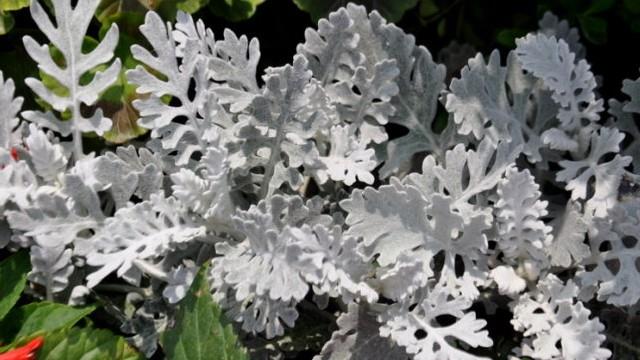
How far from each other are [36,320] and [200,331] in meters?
0.21

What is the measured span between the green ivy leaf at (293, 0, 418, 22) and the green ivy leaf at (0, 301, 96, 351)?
502mm

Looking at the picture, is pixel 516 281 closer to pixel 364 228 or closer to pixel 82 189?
pixel 364 228

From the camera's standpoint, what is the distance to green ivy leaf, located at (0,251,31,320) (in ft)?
3.58

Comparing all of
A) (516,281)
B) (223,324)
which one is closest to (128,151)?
(223,324)

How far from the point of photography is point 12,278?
113 cm

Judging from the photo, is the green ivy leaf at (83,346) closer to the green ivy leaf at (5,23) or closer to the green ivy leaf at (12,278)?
the green ivy leaf at (12,278)

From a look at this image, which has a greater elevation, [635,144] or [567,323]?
[635,144]

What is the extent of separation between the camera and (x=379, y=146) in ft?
3.99

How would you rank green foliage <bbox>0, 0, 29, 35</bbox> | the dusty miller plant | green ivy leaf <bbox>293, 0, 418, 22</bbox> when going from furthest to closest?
green ivy leaf <bbox>293, 0, 418, 22</bbox> < green foliage <bbox>0, 0, 29, 35</bbox> < the dusty miller plant

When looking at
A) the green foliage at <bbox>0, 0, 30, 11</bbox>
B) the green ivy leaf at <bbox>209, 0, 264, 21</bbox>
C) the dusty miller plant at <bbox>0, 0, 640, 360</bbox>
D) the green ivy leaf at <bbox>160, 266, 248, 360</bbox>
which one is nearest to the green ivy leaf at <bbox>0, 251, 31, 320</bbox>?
the dusty miller plant at <bbox>0, 0, 640, 360</bbox>

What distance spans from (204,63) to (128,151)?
0.53 ft

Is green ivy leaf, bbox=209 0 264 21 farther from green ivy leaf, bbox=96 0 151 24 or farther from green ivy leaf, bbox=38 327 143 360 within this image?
green ivy leaf, bbox=38 327 143 360

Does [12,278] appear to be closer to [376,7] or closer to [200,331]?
[200,331]

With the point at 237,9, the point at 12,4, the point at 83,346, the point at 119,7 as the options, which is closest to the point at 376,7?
the point at 237,9
